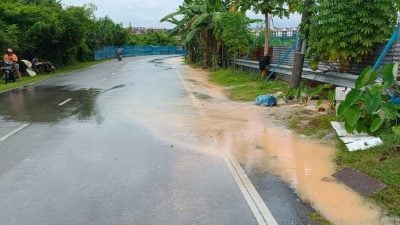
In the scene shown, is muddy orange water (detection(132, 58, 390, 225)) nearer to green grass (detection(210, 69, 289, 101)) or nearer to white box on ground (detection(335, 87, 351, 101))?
white box on ground (detection(335, 87, 351, 101))

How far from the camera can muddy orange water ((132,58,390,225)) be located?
542cm

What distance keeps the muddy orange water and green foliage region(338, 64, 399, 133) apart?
64 centimetres

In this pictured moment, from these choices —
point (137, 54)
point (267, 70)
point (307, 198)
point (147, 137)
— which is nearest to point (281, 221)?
point (307, 198)

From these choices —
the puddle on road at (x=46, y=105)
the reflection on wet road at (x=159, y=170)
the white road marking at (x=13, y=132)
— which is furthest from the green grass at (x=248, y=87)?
the white road marking at (x=13, y=132)

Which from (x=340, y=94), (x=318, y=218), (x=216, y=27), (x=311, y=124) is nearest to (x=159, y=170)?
(x=318, y=218)

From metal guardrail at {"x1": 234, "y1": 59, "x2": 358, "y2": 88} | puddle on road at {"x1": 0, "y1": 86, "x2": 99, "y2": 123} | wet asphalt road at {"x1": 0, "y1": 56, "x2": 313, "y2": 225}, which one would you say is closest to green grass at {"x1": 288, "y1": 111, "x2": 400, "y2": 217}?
wet asphalt road at {"x1": 0, "y1": 56, "x2": 313, "y2": 225}

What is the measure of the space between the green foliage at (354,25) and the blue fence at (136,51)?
4673 centimetres

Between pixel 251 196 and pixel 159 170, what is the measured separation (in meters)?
1.61

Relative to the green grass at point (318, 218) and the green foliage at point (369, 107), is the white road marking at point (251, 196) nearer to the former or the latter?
the green grass at point (318, 218)

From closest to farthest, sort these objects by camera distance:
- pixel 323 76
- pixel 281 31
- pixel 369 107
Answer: pixel 369 107 → pixel 323 76 → pixel 281 31

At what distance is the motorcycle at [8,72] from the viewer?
2319 centimetres

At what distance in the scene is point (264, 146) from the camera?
8328mm

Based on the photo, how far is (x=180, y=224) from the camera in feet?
15.8

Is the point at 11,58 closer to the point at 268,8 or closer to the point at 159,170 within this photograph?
the point at 268,8
